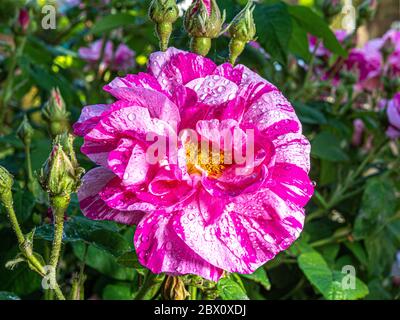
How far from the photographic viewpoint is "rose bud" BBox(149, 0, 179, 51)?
56 centimetres

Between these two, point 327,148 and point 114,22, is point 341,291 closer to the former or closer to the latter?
point 327,148

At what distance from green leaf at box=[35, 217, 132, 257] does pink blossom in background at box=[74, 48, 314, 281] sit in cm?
12

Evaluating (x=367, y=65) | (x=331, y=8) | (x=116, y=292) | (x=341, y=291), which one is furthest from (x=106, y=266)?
(x=367, y=65)

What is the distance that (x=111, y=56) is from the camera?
4.31 ft

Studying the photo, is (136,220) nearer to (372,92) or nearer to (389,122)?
(389,122)

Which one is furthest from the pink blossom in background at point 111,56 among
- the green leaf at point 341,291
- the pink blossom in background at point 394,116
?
the green leaf at point 341,291

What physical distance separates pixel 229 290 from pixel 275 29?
367mm

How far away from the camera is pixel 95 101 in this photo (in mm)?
1153

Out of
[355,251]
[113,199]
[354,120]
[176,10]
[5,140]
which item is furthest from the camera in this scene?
[354,120]

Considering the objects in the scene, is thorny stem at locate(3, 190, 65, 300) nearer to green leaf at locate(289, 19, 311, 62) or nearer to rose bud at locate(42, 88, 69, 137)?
rose bud at locate(42, 88, 69, 137)

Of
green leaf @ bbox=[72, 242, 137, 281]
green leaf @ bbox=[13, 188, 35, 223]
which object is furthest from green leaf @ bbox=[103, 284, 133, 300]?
green leaf @ bbox=[13, 188, 35, 223]

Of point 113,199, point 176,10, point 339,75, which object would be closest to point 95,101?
point 339,75

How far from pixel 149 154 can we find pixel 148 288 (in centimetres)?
15

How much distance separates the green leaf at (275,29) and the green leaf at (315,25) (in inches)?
2.9
